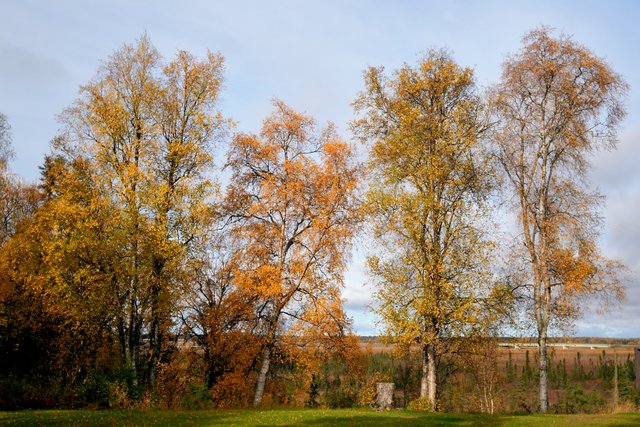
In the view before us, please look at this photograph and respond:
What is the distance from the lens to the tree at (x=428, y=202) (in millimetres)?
23312

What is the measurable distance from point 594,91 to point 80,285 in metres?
27.3

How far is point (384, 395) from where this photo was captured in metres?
26.6

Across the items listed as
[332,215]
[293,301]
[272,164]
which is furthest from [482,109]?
[293,301]

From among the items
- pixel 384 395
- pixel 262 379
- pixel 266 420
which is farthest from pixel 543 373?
pixel 266 420

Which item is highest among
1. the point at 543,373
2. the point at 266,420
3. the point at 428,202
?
the point at 428,202

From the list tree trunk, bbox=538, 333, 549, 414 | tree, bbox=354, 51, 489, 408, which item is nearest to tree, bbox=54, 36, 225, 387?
tree, bbox=354, 51, 489, 408

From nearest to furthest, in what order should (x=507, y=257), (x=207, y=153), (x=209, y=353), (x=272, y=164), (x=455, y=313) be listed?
(x=455, y=313), (x=507, y=257), (x=207, y=153), (x=272, y=164), (x=209, y=353)

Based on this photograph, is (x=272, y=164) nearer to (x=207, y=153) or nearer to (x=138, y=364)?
(x=207, y=153)

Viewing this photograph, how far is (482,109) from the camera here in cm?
2602

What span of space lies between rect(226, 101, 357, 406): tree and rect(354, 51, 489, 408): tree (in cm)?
403

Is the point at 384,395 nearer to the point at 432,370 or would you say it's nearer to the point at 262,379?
the point at 432,370

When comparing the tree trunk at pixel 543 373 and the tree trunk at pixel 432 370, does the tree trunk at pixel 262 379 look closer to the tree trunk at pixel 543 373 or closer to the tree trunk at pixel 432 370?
the tree trunk at pixel 432 370

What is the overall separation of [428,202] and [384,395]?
10.0m

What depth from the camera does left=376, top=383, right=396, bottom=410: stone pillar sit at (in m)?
26.3
